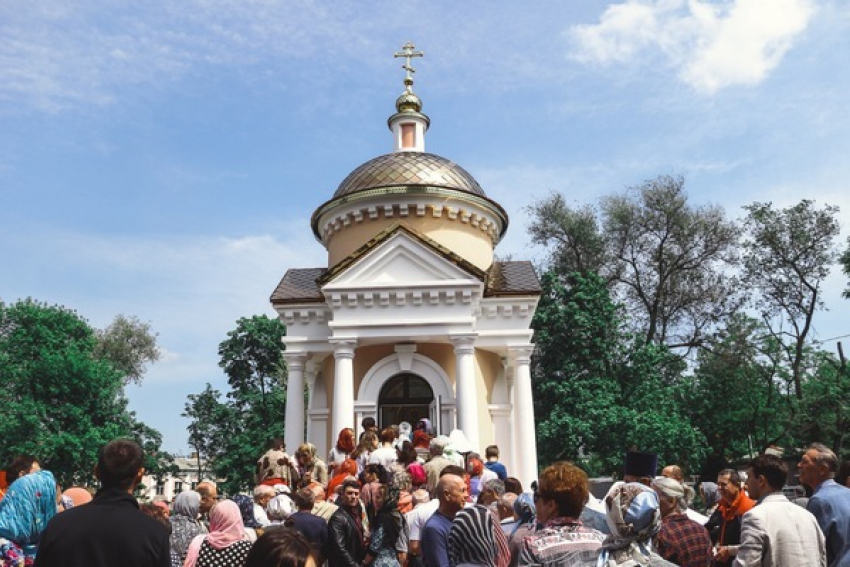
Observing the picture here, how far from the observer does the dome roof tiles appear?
21.8 metres

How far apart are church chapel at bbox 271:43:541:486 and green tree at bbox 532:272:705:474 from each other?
958 cm

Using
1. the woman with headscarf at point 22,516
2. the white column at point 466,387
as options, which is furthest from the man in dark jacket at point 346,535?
the white column at point 466,387

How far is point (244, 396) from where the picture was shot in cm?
4491

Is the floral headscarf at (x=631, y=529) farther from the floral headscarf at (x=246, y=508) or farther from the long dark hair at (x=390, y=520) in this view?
the floral headscarf at (x=246, y=508)

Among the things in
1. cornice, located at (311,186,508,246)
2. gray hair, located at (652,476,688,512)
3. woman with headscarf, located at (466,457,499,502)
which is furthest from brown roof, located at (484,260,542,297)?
gray hair, located at (652,476,688,512)

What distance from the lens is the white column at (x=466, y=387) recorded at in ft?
59.1

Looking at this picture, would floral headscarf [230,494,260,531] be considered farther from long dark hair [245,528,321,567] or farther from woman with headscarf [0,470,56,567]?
long dark hair [245,528,321,567]

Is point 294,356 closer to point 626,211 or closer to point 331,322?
point 331,322

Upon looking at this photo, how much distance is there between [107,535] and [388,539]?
145 inches

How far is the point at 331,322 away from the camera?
1867cm

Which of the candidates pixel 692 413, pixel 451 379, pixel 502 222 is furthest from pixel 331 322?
pixel 692 413

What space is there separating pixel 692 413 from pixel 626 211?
33.7 ft

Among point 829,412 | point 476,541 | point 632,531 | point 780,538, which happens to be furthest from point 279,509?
point 829,412

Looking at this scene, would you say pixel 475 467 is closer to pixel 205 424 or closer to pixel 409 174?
pixel 409 174
